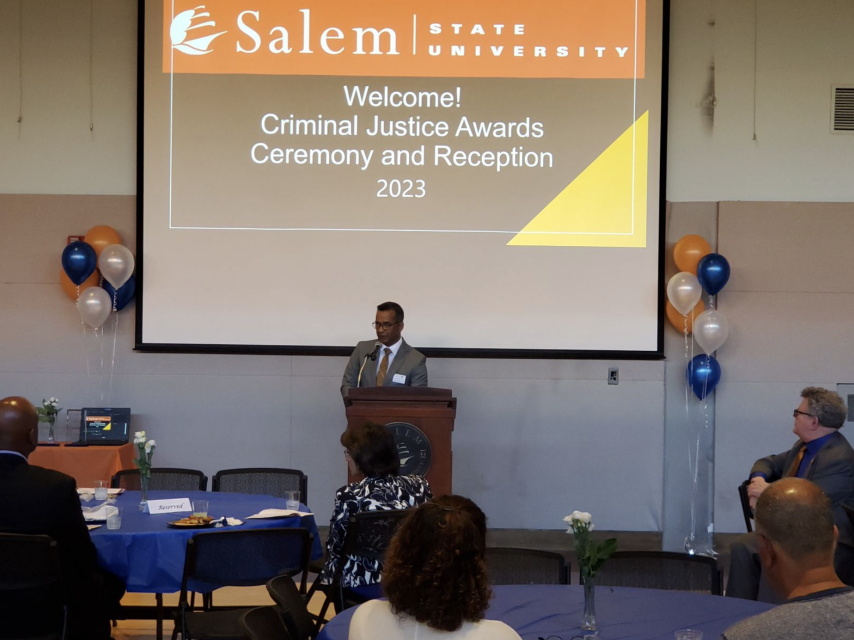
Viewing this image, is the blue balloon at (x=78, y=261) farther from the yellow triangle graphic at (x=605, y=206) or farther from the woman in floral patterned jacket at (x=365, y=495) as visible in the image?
the woman in floral patterned jacket at (x=365, y=495)

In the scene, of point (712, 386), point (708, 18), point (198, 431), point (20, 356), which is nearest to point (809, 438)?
point (712, 386)

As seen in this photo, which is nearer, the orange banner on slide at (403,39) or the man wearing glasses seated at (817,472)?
the man wearing glasses seated at (817,472)

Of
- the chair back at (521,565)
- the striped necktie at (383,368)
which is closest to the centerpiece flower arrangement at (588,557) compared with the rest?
the chair back at (521,565)

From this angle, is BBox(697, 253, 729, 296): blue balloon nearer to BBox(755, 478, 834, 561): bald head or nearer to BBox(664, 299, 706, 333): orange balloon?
BBox(664, 299, 706, 333): orange balloon

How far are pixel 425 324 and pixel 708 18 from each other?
9.96 ft

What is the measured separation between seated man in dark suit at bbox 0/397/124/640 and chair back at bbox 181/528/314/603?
0.40 metres

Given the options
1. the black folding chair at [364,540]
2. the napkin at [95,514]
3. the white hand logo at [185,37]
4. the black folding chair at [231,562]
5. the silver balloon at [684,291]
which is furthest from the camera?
the white hand logo at [185,37]

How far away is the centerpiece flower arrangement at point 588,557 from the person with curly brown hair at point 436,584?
1.90ft

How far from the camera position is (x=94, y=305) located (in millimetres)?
6719

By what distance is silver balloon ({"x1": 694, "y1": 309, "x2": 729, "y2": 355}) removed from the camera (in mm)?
6629

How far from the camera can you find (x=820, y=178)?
7.00m

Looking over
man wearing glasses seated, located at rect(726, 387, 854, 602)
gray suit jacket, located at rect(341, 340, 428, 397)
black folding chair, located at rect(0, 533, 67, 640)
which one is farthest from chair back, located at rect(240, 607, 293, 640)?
gray suit jacket, located at rect(341, 340, 428, 397)

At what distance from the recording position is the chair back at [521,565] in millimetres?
3592

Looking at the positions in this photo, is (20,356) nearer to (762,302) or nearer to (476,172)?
(476,172)
